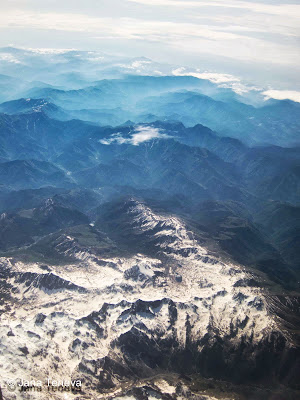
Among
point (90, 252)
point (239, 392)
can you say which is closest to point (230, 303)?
point (239, 392)

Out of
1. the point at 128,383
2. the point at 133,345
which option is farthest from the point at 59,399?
the point at 133,345

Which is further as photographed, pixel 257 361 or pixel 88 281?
pixel 88 281

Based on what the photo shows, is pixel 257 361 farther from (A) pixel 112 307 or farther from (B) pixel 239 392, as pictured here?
(A) pixel 112 307

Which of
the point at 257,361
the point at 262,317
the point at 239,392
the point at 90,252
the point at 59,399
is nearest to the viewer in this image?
the point at 59,399

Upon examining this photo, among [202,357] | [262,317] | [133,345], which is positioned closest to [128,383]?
[133,345]

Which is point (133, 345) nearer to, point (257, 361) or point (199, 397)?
point (199, 397)

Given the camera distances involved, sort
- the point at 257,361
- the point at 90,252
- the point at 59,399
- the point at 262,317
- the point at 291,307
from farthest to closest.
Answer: the point at 90,252
the point at 291,307
the point at 262,317
the point at 257,361
the point at 59,399

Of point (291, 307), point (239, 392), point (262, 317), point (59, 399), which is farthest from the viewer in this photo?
point (291, 307)

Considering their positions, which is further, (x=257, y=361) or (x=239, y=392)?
(x=257, y=361)
